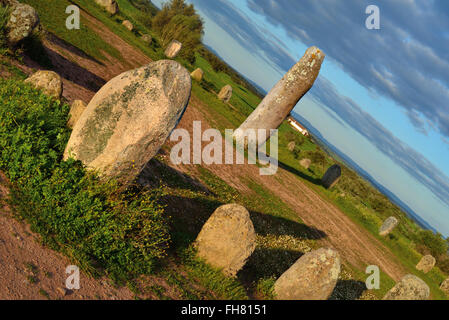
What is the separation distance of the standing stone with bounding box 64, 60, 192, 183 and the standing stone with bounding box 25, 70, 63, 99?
3646 mm

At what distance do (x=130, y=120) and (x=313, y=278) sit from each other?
6.53 m

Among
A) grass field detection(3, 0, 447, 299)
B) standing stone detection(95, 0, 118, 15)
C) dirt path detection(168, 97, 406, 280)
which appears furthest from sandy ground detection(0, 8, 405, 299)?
standing stone detection(95, 0, 118, 15)

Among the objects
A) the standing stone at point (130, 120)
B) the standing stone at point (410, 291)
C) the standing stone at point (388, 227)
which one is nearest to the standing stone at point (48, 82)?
the standing stone at point (130, 120)

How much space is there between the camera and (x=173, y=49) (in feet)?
127

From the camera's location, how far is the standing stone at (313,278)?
938cm

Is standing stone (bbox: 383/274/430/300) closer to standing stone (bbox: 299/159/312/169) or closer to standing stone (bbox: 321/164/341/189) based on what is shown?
standing stone (bbox: 321/164/341/189)

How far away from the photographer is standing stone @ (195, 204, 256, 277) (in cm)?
917

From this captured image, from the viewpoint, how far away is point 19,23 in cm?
1400

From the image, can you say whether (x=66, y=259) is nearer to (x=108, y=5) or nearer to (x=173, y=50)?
(x=173, y=50)

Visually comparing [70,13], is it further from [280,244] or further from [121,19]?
[280,244]

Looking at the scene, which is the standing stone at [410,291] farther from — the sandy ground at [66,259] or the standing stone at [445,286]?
the standing stone at [445,286]

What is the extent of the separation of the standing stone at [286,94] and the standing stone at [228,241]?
15841 millimetres

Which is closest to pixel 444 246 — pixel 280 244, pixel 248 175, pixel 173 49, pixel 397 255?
pixel 397 255
